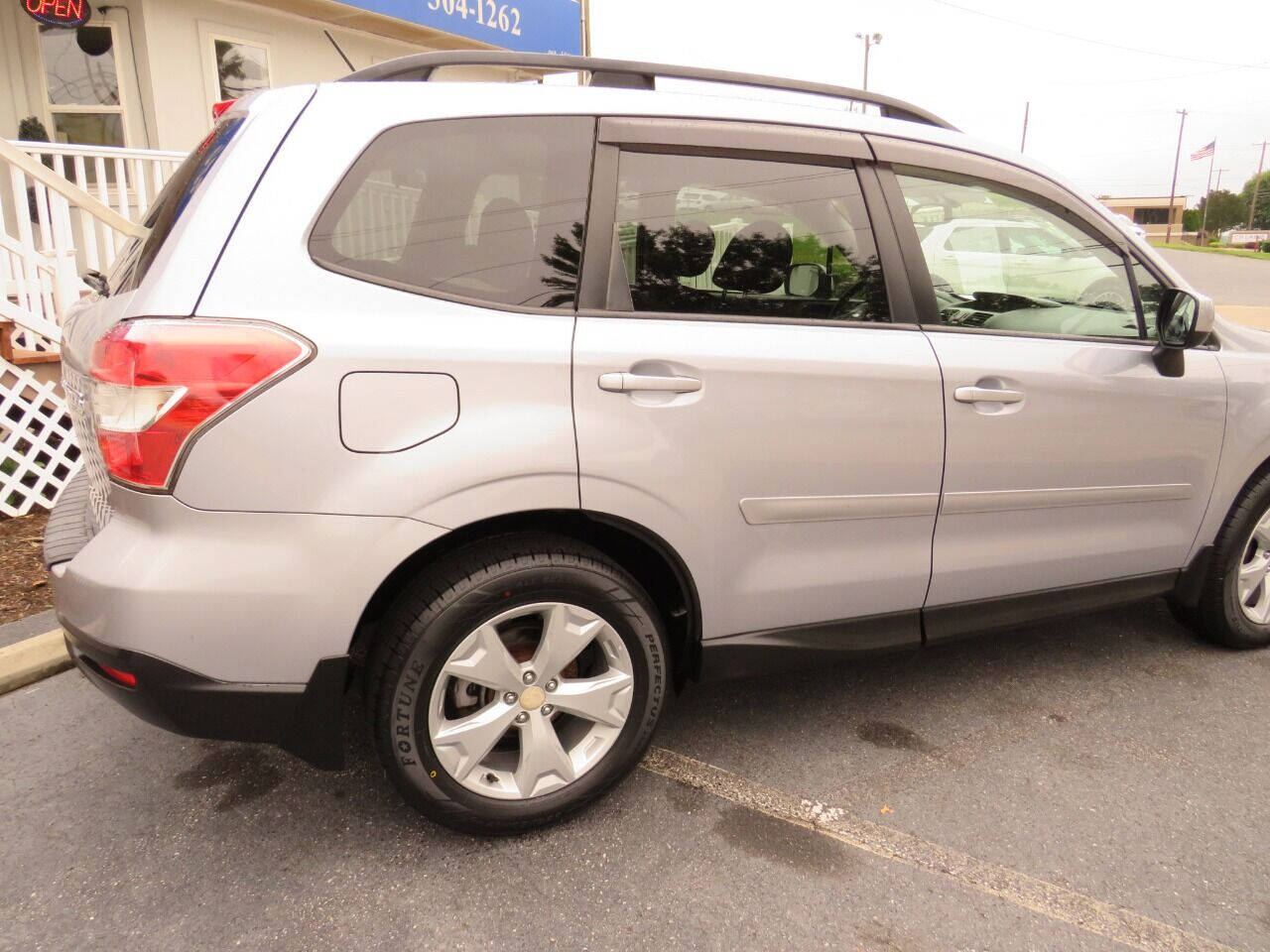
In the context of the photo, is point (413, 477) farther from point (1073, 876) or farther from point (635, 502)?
point (1073, 876)

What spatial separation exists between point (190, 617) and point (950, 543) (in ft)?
6.78

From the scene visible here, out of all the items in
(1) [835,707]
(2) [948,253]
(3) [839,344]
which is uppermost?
(2) [948,253]

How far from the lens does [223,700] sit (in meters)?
1.99

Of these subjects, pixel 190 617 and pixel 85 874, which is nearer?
pixel 190 617

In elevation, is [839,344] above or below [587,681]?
above

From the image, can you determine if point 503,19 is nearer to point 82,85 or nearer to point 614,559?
point 82,85

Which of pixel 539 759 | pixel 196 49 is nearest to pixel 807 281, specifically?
pixel 539 759

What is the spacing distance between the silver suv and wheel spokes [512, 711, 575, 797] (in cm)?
2

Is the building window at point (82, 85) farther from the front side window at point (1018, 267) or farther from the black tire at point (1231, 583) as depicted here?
the black tire at point (1231, 583)

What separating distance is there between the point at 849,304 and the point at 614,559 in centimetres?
99

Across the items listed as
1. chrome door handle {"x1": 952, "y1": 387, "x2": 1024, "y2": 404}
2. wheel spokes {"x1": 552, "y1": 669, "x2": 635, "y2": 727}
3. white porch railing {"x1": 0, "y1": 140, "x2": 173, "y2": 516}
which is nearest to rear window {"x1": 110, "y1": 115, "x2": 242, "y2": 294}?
wheel spokes {"x1": 552, "y1": 669, "x2": 635, "y2": 727}

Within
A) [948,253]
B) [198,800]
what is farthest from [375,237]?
[948,253]

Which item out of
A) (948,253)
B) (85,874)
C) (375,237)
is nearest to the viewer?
(375,237)

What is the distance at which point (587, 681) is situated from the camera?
2.31 m
